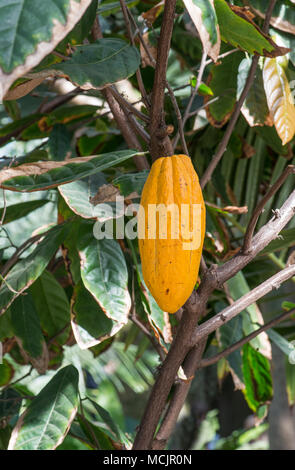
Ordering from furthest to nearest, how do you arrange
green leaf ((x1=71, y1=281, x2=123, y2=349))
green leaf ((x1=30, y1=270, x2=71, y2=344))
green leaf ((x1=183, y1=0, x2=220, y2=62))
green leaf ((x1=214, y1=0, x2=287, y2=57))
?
green leaf ((x1=30, y1=270, x2=71, y2=344)) < green leaf ((x1=71, y1=281, x2=123, y2=349)) < green leaf ((x1=214, y1=0, x2=287, y2=57)) < green leaf ((x1=183, y1=0, x2=220, y2=62))

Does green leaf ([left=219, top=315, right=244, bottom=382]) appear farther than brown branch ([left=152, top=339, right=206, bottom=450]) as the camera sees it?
Yes

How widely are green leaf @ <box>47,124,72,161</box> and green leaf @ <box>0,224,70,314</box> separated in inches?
9.6

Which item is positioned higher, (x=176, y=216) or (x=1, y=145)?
(x=176, y=216)

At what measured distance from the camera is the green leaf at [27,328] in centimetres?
83

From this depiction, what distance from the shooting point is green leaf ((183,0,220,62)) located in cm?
45

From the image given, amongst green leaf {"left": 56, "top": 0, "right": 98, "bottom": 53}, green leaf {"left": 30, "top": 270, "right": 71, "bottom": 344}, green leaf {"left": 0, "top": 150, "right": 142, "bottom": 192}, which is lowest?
green leaf {"left": 30, "top": 270, "right": 71, "bottom": 344}

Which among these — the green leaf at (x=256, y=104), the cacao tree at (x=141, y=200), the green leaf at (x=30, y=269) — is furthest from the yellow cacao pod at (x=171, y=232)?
the green leaf at (x=256, y=104)

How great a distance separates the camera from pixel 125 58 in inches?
22.3

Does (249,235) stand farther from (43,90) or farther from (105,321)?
(43,90)

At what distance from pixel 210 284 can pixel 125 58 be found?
10.2 inches

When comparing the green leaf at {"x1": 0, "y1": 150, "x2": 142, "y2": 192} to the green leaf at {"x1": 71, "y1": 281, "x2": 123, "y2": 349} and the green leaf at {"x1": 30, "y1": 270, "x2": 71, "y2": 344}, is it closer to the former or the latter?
the green leaf at {"x1": 71, "y1": 281, "x2": 123, "y2": 349}

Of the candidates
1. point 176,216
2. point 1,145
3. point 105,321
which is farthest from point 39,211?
point 176,216

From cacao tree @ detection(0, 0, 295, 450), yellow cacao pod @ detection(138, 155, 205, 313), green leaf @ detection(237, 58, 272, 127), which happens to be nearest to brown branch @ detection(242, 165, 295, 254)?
cacao tree @ detection(0, 0, 295, 450)

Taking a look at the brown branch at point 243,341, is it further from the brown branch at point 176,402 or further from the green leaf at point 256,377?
the green leaf at point 256,377
